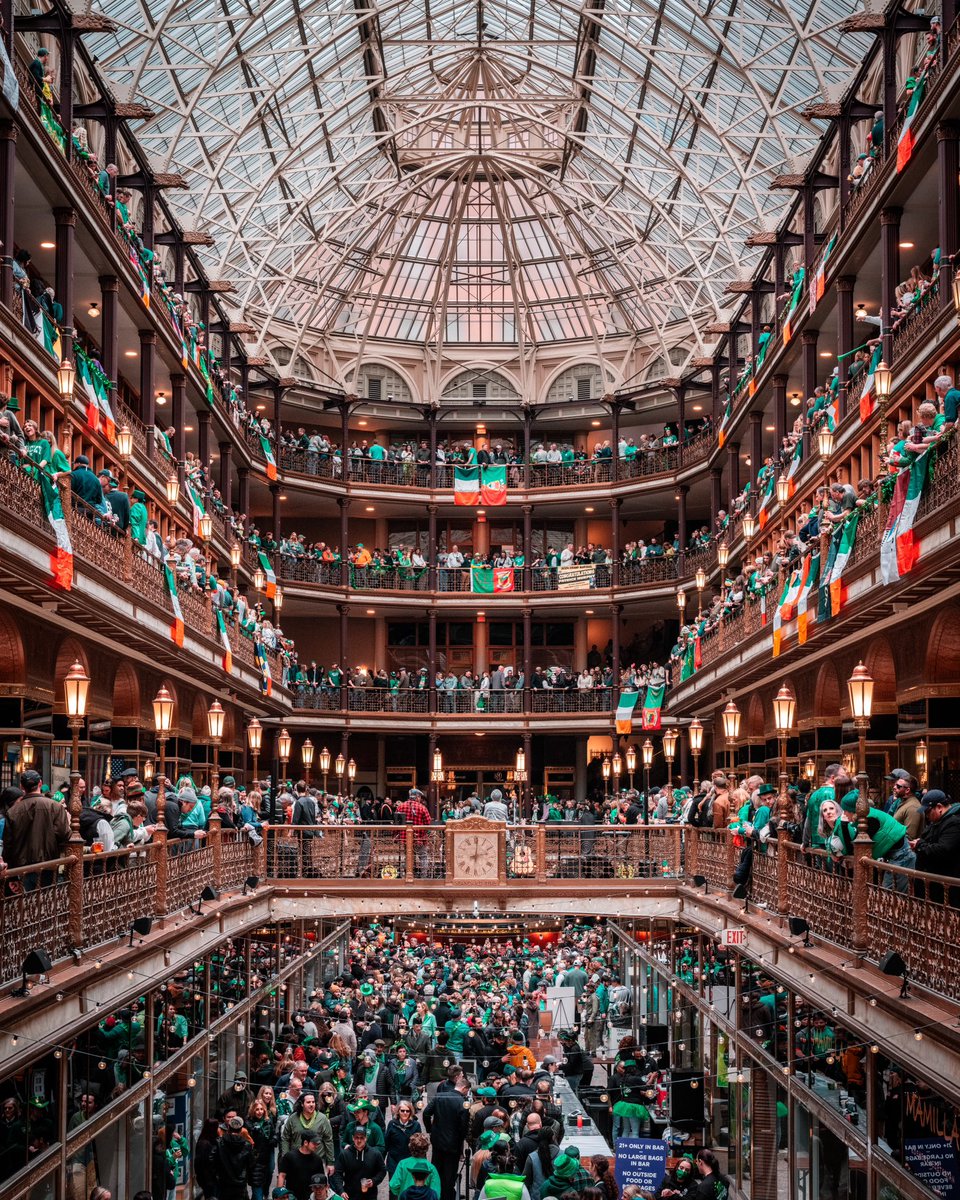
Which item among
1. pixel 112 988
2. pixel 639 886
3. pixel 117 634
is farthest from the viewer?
pixel 639 886

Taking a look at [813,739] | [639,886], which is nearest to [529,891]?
[639,886]

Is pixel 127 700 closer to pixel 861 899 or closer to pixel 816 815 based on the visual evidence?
pixel 816 815

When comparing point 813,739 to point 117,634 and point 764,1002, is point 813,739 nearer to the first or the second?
point 764,1002

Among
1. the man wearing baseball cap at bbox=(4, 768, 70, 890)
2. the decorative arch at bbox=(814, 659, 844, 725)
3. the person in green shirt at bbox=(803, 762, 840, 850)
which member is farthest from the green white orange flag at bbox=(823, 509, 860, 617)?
the man wearing baseball cap at bbox=(4, 768, 70, 890)

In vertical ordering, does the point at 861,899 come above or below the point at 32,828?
below

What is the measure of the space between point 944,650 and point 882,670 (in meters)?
4.87

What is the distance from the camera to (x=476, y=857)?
32.2 meters

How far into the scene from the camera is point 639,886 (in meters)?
32.5

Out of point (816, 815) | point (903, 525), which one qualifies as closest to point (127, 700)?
point (816, 815)

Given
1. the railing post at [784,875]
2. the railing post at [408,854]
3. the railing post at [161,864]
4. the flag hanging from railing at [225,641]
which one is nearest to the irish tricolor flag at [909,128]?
the railing post at [784,875]

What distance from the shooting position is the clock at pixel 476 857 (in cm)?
3216

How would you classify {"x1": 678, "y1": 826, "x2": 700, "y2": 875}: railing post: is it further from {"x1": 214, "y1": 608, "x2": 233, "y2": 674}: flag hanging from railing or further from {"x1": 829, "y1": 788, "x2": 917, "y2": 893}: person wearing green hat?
{"x1": 829, "y1": 788, "x2": 917, "y2": 893}: person wearing green hat

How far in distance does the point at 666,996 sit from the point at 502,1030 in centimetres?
518

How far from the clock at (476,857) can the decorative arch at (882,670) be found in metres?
8.96
